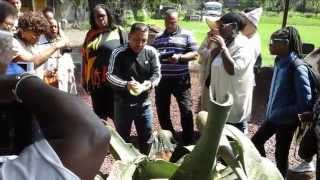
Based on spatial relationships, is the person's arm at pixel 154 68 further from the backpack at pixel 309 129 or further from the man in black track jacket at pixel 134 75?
the backpack at pixel 309 129

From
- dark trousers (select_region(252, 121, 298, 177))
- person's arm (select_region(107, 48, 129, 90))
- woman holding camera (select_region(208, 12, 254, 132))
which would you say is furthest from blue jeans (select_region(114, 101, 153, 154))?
dark trousers (select_region(252, 121, 298, 177))

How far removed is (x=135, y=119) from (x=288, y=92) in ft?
4.68

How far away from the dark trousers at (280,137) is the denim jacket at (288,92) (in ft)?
0.24

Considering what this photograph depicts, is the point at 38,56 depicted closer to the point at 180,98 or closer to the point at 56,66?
Answer: the point at 56,66

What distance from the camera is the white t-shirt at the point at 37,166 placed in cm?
110

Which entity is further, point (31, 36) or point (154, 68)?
point (154, 68)

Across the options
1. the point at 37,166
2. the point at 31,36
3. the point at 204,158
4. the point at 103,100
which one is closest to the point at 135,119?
the point at 103,100

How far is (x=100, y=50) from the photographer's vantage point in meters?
5.32

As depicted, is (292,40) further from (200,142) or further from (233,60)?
(200,142)

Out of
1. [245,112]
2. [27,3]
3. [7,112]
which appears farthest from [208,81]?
[27,3]

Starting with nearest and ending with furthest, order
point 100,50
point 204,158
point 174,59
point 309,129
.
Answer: point 204,158 → point 309,129 → point 100,50 → point 174,59

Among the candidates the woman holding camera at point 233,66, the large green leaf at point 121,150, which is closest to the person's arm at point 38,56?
the woman holding camera at point 233,66

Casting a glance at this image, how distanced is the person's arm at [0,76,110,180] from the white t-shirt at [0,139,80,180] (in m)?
0.02

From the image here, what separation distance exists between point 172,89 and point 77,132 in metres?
4.73
